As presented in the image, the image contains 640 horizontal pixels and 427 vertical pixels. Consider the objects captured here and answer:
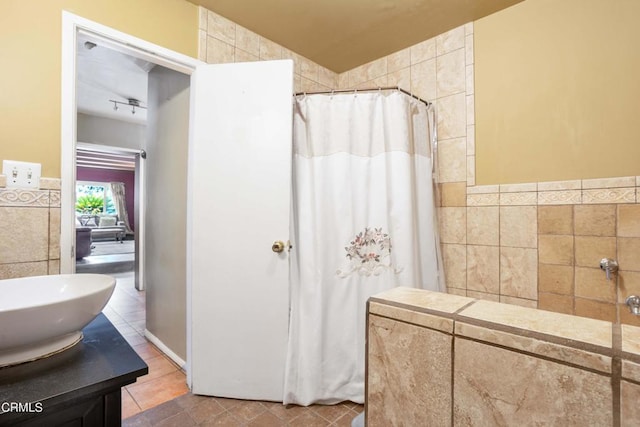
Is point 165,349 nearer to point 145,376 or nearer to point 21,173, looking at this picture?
point 145,376

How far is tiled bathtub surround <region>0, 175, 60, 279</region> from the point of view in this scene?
4.21 ft

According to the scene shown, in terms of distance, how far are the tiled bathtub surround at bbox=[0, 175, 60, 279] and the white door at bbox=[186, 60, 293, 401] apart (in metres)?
0.62

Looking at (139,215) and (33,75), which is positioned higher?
(33,75)

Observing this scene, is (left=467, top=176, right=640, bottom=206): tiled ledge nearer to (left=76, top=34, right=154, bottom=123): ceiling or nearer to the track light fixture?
(left=76, top=34, right=154, bottom=123): ceiling

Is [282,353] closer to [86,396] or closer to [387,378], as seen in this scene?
[86,396]

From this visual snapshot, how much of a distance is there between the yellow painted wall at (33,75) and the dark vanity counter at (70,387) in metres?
0.98

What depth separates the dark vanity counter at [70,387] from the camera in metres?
0.66

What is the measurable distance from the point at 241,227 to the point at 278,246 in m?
0.24

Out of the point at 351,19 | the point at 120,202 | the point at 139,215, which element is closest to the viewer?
the point at 351,19

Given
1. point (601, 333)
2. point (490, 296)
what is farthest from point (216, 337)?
point (601, 333)

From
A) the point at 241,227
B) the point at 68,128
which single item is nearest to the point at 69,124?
the point at 68,128

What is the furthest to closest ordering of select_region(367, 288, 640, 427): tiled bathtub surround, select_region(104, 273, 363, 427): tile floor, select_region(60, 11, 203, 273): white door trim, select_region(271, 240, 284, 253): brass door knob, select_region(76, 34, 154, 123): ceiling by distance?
select_region(76, 34, 154, 123): ceiling, select_region(271, 240, 284, 253): brass door knob, select_region(104, 273, 363, 427): tile floor, select_region(60, 11, 203, 273): white door trim, select_region(367, 288, 640, 427): tiled bathtub surround

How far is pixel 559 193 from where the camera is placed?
1646 mm

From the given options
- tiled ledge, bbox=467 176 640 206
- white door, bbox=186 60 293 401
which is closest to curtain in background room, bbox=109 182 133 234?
white door, bbox=186 60 293 401
